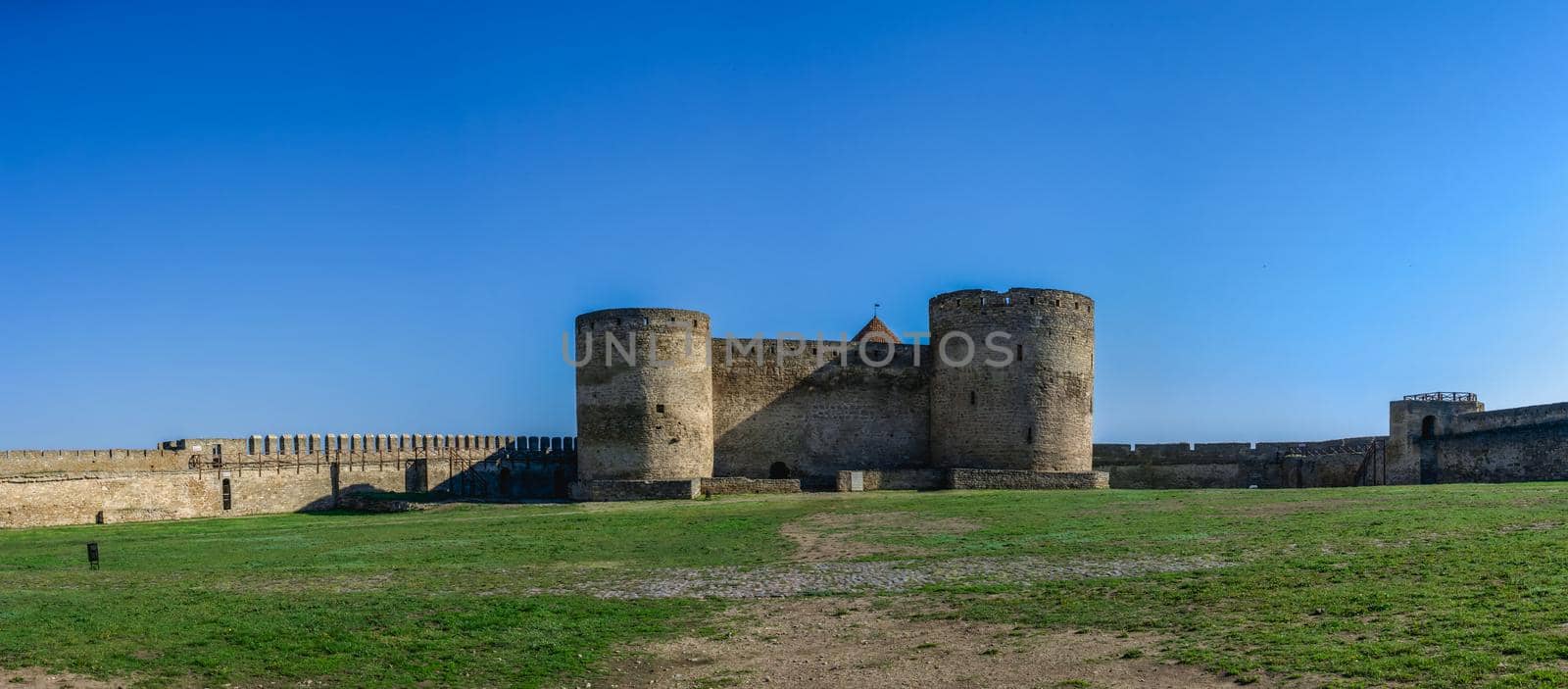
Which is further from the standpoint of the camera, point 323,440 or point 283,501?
point 323,440

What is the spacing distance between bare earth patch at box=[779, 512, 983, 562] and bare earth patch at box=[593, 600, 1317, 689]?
15.8 ft

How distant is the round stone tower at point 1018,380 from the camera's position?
107ft

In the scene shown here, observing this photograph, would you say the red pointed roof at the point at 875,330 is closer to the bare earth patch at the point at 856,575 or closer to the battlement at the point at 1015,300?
the battlement at the point at 1015,300

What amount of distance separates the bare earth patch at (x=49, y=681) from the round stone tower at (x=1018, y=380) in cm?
2581

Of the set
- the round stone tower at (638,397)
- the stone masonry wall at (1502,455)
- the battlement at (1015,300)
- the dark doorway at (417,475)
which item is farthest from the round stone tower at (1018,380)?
the dark doorway at (417,475)

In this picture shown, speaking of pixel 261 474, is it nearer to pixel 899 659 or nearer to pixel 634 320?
pixel 634 320

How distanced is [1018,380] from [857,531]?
1435 cm

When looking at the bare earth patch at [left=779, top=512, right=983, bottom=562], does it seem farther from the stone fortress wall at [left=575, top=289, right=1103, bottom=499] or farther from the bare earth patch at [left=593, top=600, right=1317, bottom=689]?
the stone fortress wall at [left=575, top=289, right=1103, bottom=499]

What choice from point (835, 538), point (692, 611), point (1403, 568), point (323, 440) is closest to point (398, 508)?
point (323, 440)

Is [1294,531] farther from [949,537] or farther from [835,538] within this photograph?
[835,538]

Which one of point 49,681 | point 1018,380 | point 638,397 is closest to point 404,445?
point 638,397

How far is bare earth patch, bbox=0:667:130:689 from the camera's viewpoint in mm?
9594

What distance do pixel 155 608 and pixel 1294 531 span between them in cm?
1456

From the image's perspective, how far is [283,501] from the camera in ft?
105
